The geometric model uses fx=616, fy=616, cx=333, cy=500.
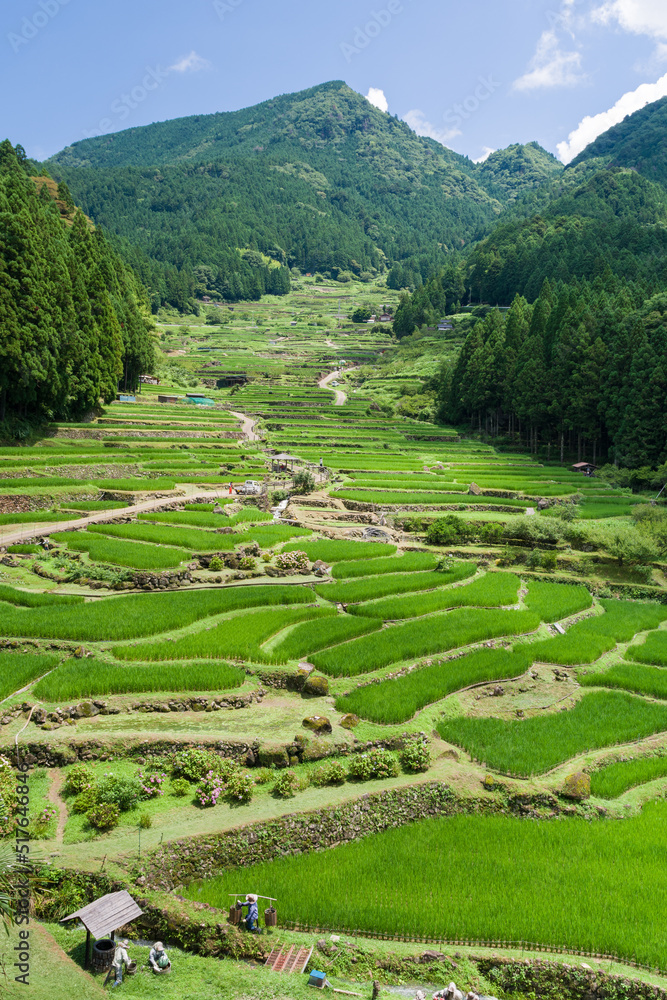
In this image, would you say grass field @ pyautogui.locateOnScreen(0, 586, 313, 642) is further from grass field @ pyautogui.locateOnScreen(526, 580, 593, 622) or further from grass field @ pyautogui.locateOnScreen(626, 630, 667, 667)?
grass field @ pyautogui.locateOnScreen(626, 630, 667, 667)

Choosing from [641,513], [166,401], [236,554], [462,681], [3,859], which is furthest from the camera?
[166,401]

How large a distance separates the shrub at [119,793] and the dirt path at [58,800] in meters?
0.78

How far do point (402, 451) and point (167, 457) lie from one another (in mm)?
28818

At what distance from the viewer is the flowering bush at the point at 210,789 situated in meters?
13.9

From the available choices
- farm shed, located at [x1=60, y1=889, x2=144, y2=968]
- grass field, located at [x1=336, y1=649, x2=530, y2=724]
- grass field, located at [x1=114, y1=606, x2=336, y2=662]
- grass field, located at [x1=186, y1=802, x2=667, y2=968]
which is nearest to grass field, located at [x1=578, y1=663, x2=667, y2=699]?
grass field, located at [x1=336, y1=649, x2=530, y2=724]

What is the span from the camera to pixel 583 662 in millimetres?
23750

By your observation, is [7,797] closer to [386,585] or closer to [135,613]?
[135,613]

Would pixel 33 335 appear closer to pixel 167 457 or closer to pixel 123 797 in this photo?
pixel 167 457

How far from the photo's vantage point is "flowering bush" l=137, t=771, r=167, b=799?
13883mm

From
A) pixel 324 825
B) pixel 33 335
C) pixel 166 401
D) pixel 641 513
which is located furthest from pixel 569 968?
pixel 166 401

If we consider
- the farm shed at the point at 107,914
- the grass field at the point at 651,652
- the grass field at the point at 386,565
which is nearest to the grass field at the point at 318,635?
the grass field at the point at 386,565

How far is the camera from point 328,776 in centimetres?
1509

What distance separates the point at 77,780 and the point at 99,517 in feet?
80.8

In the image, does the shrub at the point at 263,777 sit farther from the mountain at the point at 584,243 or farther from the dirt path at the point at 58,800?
the mountain at the point at 584,243
